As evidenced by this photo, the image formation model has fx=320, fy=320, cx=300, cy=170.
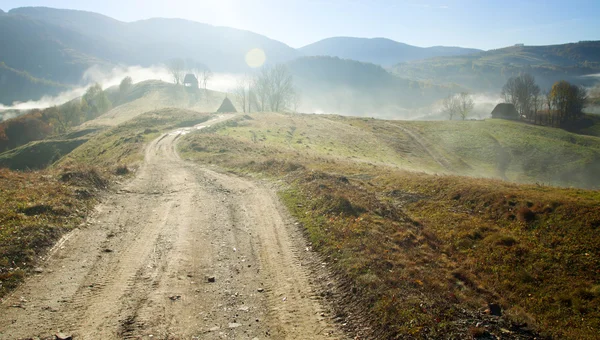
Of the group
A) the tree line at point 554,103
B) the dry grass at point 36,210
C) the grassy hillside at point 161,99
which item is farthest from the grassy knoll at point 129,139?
the tree line at point 554,103

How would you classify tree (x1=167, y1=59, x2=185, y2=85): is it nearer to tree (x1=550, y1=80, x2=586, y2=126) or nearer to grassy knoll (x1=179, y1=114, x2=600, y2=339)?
tree (x1=550, y1=80, x2=586, y2=126)

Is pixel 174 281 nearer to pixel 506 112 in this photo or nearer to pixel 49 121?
pixel 506 112

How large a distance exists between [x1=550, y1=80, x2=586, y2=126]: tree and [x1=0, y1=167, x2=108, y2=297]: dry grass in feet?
419

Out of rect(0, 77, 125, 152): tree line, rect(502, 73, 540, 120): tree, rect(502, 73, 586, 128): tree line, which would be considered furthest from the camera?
rect(502, 73, 540, 120): tree

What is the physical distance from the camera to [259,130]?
63.5 metres

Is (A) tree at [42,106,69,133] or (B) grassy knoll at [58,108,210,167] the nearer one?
(B) grassy knoll at [58,108,210,167]

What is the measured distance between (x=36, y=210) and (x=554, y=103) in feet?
439

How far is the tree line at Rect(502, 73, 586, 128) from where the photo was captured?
333 ft

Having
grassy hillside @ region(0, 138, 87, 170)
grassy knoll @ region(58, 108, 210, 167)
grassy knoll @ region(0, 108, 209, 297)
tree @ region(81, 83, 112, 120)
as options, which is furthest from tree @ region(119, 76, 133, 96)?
grassy knoll @ region(0, 108, 209, 297)

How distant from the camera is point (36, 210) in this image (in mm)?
13867

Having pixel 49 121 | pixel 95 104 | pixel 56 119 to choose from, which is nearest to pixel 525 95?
pixel 56 119

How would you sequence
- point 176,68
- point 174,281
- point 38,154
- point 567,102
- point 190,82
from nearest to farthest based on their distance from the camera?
point 174,281 < point 38,154 < point 567,102 < point 176,68 < point 190,82

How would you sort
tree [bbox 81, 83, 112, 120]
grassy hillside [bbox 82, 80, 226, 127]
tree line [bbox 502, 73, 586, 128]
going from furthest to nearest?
tree [bbox 81, 83, 112, 120] → grassy hillside [bbox 82, 80, 226, 127] → tree line [bbox 502, 73, 586, 128]

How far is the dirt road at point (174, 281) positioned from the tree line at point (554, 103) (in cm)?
12150
